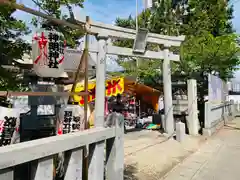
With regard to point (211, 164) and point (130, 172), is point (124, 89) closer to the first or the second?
point (211, 164)

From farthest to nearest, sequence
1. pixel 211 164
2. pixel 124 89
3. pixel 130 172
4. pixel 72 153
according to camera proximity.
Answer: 1. pixel 124 89
2. pixel 211 164
3. pixel 130 172
4. pixel 72 153

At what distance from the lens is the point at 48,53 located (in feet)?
11.2

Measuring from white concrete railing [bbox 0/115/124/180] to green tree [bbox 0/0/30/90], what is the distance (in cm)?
147

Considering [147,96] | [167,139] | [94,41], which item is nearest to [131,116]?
[147,96]

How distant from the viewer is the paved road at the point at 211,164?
18.2ft

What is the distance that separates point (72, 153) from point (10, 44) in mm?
A: 2120

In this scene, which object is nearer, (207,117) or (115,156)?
(115,156)

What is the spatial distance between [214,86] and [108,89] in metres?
6.19

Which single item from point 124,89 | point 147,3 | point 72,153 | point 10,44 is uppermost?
point 147,3

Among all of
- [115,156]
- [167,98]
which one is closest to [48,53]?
[115,156]

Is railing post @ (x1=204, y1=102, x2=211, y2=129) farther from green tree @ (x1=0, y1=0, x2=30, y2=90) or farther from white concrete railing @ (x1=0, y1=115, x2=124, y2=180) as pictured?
green tree @ (x1=0, y1=0, x2=30, y2=90)

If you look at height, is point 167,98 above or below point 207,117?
above

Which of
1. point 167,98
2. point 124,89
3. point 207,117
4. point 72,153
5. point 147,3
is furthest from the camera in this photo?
point 147,3

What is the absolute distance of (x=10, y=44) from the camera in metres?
3.64
